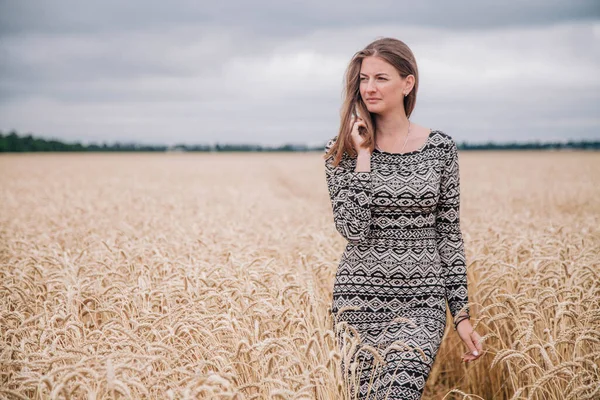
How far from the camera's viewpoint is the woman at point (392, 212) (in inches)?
138

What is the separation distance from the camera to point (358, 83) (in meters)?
3.86

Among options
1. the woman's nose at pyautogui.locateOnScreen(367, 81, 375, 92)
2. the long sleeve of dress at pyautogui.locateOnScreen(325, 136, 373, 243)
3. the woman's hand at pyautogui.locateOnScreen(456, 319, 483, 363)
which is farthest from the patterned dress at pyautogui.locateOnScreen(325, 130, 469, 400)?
the woman's nose at pyautogui.locateOnScreen(367, 81, 375, 92)

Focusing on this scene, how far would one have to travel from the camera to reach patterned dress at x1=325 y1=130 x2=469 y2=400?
11.5ft

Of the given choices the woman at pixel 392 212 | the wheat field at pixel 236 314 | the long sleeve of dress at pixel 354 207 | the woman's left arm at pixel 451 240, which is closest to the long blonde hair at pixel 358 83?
the woman at pixel 392 212

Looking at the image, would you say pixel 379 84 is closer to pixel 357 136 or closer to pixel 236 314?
pixel 357 136

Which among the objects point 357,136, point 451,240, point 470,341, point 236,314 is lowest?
point 470,341

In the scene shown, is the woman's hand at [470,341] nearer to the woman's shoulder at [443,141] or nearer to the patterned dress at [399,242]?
the patterned dress at [399,242]

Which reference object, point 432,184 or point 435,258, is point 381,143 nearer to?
point 432,184

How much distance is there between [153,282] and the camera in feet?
15.3

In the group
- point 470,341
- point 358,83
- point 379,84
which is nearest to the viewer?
point 470,341

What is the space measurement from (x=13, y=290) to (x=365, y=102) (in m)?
3.11

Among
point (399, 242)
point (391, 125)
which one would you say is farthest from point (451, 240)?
point (391, 125)

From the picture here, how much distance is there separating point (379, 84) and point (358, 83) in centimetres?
21

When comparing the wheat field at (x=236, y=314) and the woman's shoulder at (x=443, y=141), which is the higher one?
the woman's shoulder at (x=443, y=141)
